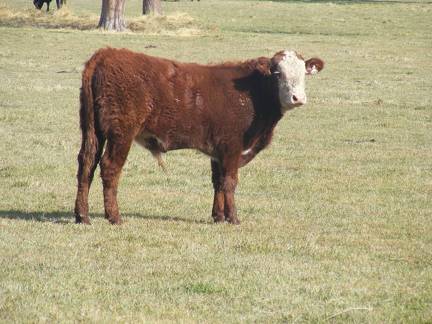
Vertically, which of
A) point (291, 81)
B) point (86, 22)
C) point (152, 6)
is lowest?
point (86, 22)

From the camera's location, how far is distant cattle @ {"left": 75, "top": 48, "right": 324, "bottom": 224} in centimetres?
986

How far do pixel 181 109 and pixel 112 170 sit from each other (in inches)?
37.6

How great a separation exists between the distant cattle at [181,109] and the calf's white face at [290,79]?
0.03 ft

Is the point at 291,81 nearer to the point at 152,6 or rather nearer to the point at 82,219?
the point at 82,219

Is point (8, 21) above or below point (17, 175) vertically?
below

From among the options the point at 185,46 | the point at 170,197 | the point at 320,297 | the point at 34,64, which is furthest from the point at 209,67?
the point at 185,46

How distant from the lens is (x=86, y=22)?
4131 centimetres

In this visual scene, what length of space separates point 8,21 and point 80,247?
35.1 m

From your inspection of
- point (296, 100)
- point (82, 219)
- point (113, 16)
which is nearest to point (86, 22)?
point (113, 16)

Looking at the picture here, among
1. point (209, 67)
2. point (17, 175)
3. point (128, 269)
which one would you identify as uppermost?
point (209, 67)

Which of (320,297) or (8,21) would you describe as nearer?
(320,297)

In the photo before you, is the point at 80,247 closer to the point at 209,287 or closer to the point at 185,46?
the point at 209,287

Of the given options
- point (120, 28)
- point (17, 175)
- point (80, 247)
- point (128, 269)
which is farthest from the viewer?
point (120, 28)

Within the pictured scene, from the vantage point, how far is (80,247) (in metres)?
8.77
